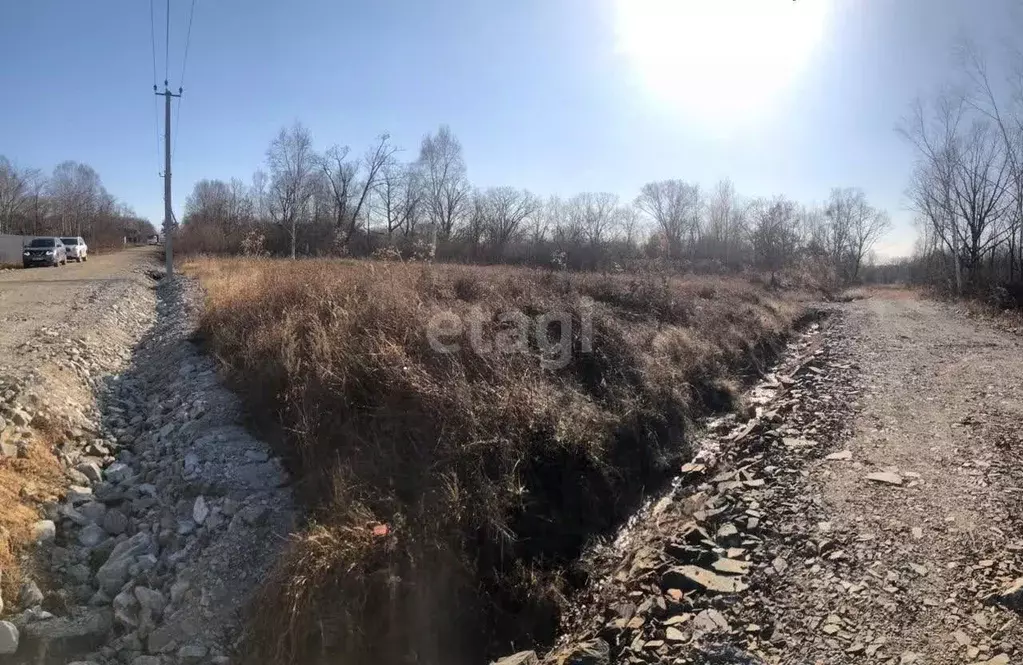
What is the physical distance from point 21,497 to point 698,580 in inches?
229

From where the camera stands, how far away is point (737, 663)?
3.81 metres

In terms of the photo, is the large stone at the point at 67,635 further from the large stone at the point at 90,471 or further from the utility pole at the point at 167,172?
the utility pole at the point at 167,172

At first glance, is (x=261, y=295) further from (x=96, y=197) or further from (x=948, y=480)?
(x=96, y=197)

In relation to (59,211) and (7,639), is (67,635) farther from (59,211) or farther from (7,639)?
(59,211)

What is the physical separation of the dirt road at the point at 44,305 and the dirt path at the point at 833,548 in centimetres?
804

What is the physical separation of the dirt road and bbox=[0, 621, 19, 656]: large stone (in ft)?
14.9

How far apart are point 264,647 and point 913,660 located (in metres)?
4.28

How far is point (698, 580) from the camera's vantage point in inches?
185

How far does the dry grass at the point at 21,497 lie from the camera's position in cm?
433

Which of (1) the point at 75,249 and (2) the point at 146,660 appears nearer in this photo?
(2) the point at 146,660

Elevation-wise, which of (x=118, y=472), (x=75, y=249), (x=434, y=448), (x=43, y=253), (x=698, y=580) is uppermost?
(x=75, y=249)

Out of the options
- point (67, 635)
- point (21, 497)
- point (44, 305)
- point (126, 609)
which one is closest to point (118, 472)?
point (21, 497)

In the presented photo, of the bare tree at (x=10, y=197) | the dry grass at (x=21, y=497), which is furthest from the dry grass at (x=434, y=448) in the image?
the bare tree at (x=10, y=197)

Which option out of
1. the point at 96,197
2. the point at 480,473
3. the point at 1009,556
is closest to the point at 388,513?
the point at 480,473
